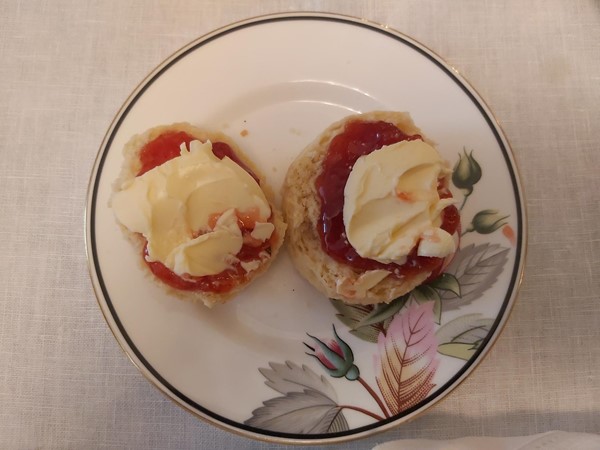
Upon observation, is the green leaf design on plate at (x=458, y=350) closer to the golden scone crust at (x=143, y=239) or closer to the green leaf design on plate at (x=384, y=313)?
the green leaf design on plate at (x=384, y=313)

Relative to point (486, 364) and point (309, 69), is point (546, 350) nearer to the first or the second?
point (486, 364)

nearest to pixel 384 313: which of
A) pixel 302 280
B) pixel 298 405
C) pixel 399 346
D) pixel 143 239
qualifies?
pixel 399 346

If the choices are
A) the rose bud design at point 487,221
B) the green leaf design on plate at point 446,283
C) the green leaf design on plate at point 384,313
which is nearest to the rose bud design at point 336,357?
the green leaf design on plate at point 384,313

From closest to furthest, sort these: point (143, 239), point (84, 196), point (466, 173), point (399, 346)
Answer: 1. point (143, 239)
2. point (399, 346)
3. point (466, 173)
4. point (84, 196)

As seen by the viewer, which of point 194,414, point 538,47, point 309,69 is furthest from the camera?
point 538,47

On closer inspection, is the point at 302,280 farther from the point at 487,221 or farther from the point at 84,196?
the point at 84,196

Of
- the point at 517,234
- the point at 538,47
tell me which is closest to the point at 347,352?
the point at 517,234

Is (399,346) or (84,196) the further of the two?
(84,196)

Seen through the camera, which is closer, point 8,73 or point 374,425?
point 374,425
